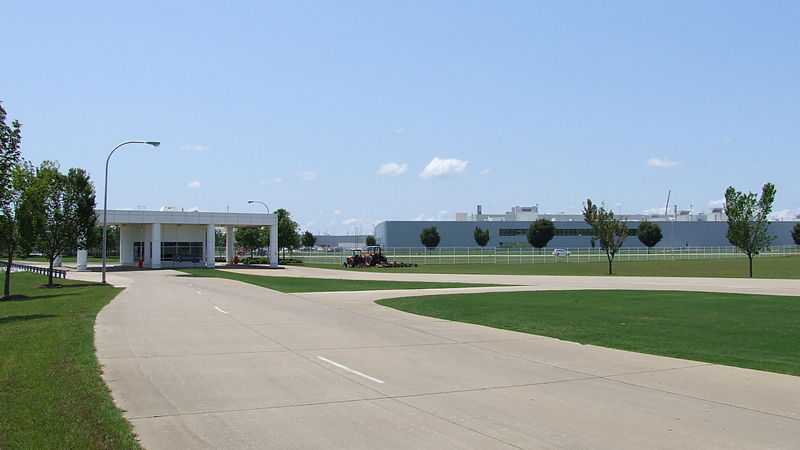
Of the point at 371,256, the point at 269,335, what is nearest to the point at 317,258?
the point at 371,256

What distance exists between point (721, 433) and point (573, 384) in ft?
9.40

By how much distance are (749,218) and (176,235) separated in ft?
174

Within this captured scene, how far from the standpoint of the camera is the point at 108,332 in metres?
15.4

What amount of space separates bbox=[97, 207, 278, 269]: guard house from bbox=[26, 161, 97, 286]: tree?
871 inches

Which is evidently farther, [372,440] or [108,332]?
[108,332]

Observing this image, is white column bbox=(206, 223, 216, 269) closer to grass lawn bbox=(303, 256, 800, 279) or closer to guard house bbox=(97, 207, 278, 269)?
guard house bbox=(97, 207, 278, 269)

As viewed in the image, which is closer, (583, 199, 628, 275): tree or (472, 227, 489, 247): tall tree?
(583, 199, 628, 275): tree

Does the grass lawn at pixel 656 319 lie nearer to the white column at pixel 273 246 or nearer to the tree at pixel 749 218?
the tree at pixel 749 218

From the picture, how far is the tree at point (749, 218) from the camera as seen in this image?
48750 millimetres

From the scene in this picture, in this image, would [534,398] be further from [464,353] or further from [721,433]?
[464,353]

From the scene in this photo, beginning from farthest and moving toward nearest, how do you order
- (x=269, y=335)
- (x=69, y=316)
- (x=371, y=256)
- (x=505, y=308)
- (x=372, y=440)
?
(x=371, y=256) → (x=505, y=308) → (x=69, y=316) → (x=269, y=335) → (x=372, y=440)

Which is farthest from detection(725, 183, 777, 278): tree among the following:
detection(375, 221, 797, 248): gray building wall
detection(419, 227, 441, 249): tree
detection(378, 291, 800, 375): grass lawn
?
detection(375, 221, 797, 248): gray building wall

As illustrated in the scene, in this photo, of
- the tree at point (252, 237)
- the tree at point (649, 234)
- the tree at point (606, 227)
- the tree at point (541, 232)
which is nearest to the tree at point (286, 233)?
the tree at point (252, 237)

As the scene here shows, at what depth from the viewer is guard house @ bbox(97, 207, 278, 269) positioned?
207 feet
